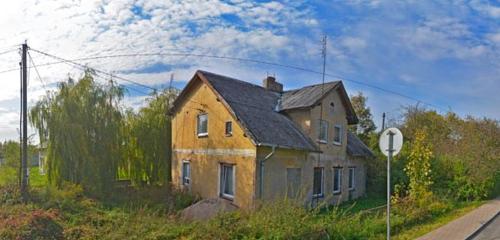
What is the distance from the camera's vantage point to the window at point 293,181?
19109 millimetres

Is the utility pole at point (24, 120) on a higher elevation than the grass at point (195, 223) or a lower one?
higher

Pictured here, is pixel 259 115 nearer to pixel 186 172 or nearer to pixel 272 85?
pixel 186 172

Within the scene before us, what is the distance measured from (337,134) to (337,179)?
2.70m

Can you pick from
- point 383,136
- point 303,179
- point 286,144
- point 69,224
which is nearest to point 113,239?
point 69,224

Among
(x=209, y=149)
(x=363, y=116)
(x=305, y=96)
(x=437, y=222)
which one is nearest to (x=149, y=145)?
(x=209, y=149)

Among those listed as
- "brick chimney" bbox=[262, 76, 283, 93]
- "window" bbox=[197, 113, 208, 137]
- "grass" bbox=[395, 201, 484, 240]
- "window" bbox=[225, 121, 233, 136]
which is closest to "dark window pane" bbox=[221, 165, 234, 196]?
"window" bbox=[225, 121, 233, 136]

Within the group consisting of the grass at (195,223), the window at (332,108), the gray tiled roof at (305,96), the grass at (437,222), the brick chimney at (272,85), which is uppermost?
the brick chimney at (272,85)

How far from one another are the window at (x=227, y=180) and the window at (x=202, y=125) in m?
2.52

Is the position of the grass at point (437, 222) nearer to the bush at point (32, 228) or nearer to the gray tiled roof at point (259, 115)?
the gray tiled roof at point (259, 115)

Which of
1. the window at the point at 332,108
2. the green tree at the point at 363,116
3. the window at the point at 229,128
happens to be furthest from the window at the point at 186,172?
the green tree at the point at 363,116

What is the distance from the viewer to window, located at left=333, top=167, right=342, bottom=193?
23.2 metres

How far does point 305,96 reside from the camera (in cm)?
2219

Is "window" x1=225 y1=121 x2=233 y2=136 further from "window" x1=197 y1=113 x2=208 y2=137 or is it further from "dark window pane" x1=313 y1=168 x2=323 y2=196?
"dark window pane" x1=313 y1=168 x2=323 y2=196

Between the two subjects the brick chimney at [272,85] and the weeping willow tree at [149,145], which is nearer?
the weeping willow tree at [149,145]
